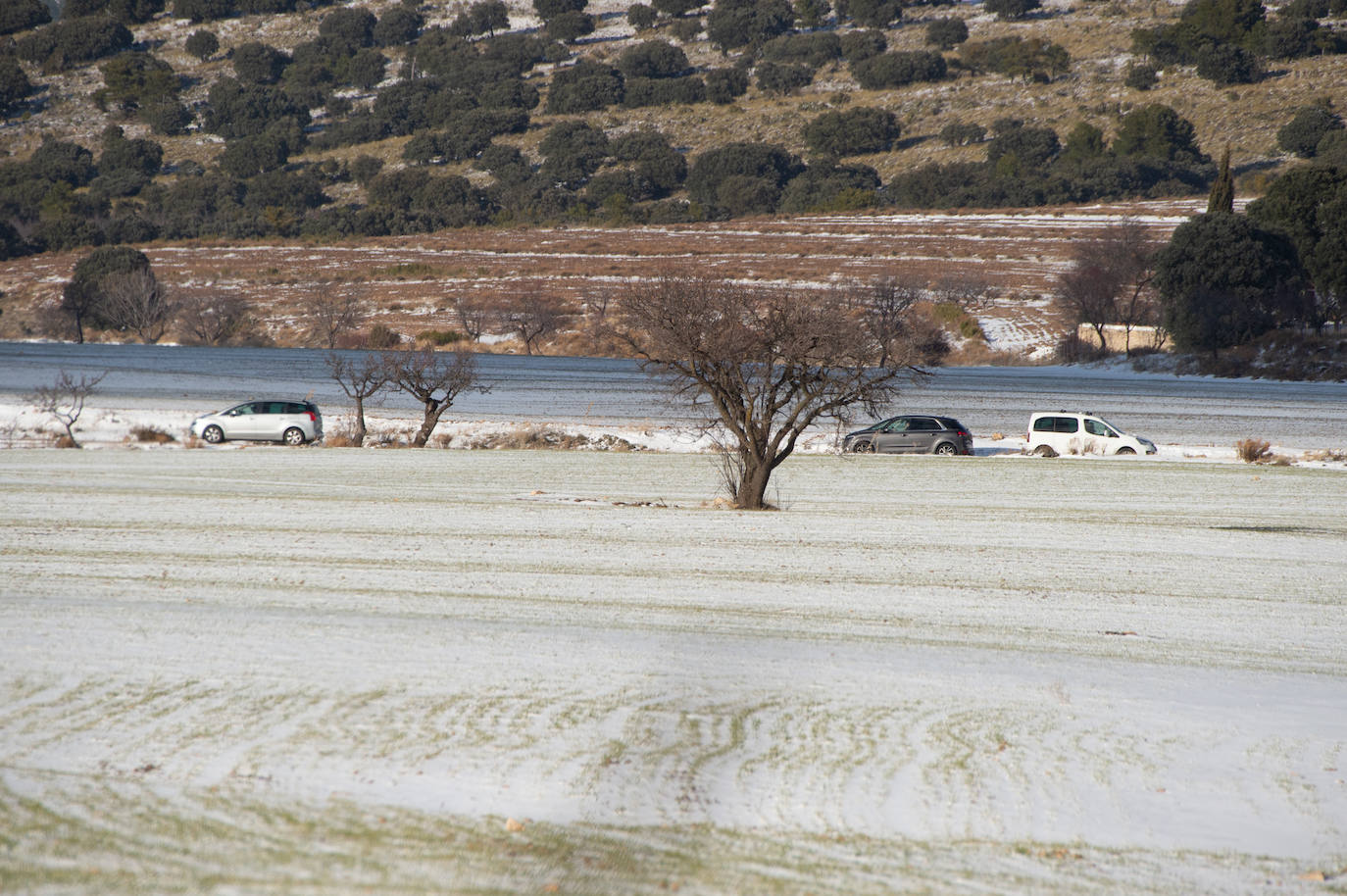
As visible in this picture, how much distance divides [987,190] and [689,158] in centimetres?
4154

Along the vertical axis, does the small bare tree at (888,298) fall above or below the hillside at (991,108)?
below

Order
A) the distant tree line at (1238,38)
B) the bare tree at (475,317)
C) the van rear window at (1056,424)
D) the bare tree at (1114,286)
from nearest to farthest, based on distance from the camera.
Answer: the van rear window at (1056,424), the bare tree at (1114,286), the bare tree at (475,317), the distant tree line at (1238,38)

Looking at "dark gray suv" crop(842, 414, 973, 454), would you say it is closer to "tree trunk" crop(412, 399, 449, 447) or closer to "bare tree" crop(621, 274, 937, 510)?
"bare tree" crop(621, 274, 937, 510)

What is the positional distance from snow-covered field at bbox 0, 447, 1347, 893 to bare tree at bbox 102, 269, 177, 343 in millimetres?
86209

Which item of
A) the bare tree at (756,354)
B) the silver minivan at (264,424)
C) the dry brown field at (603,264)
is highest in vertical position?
the dry brown field at (603,264)

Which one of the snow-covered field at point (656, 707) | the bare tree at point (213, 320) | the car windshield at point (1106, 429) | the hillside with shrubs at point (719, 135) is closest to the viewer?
the snow-covered field at point (656, 707)

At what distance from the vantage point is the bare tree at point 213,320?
9644cm

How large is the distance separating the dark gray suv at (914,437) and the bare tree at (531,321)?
6034 cm

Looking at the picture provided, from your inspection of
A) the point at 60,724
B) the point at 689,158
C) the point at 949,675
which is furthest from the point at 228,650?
the point at 689,158

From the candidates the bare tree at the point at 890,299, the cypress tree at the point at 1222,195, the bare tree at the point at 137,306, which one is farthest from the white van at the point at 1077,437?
the bare tree at the point at 137,306

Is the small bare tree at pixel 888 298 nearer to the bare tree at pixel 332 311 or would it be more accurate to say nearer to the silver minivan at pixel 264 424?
the bare tree at pixel 332 311

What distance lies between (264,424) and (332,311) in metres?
62.4

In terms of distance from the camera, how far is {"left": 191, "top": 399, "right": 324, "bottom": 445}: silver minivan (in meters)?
34.1

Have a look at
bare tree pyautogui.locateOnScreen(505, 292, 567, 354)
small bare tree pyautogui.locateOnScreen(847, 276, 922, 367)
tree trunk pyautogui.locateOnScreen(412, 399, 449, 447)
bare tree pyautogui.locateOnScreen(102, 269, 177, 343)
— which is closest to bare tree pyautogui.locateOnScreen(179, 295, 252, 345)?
bare tree pyautogui.locateOnScreen(102, 269, 177, 343)
